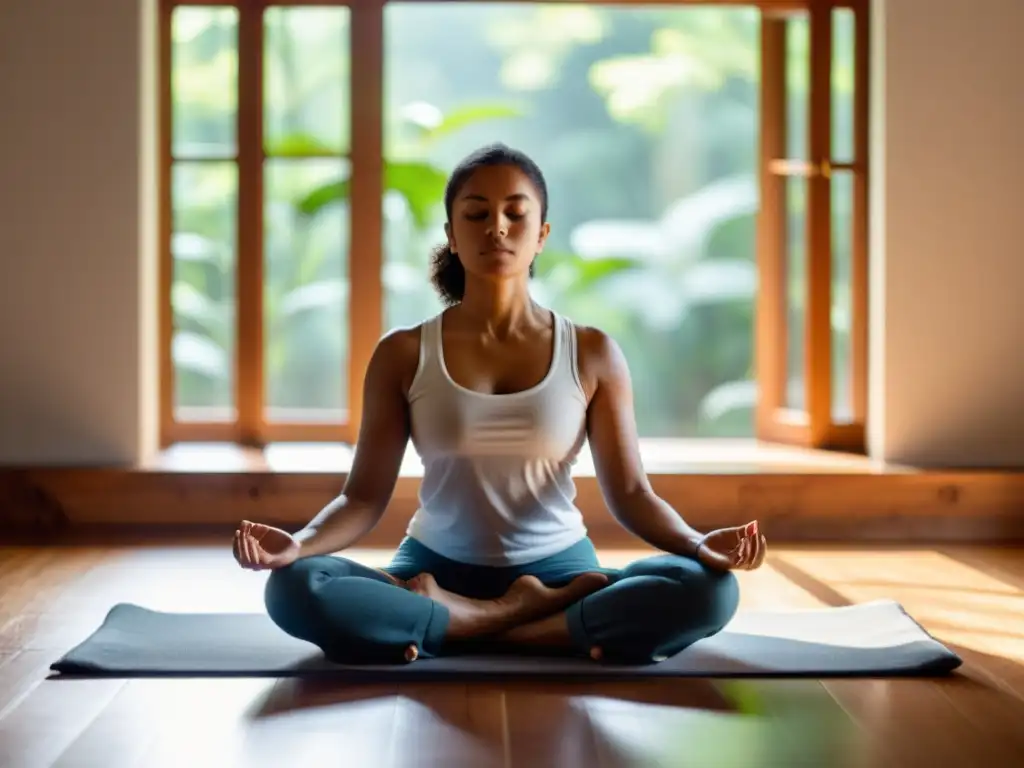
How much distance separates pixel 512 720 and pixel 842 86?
337 centimetres

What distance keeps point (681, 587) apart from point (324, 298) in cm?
394

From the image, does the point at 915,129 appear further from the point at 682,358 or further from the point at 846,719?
the point at 682,358

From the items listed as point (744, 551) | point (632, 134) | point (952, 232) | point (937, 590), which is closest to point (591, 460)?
point (937, 590)

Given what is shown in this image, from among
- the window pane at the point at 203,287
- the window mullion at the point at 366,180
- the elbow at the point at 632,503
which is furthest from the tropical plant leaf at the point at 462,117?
the elbow at the point at 632,503

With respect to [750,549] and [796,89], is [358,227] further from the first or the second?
[750,549]

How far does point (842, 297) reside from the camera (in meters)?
5.11

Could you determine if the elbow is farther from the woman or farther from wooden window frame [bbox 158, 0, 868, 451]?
wooden window frame [bbox 158, 0, 868, 451]

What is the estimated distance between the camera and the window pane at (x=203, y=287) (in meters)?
5.19

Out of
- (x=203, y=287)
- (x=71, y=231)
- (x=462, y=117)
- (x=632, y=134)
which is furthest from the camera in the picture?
(x=632, y=134)

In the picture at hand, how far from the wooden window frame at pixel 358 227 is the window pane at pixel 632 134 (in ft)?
12.2

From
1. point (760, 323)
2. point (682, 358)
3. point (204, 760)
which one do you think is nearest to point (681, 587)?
point (204, 760)

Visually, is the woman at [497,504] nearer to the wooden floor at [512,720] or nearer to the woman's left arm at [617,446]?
the woman's left arm at [617,446]

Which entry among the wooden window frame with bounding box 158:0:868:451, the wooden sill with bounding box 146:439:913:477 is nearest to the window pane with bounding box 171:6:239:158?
the wooden window frame with bounding box 158:0:868:451

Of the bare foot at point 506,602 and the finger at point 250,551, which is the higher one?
the finger at point 250,551
